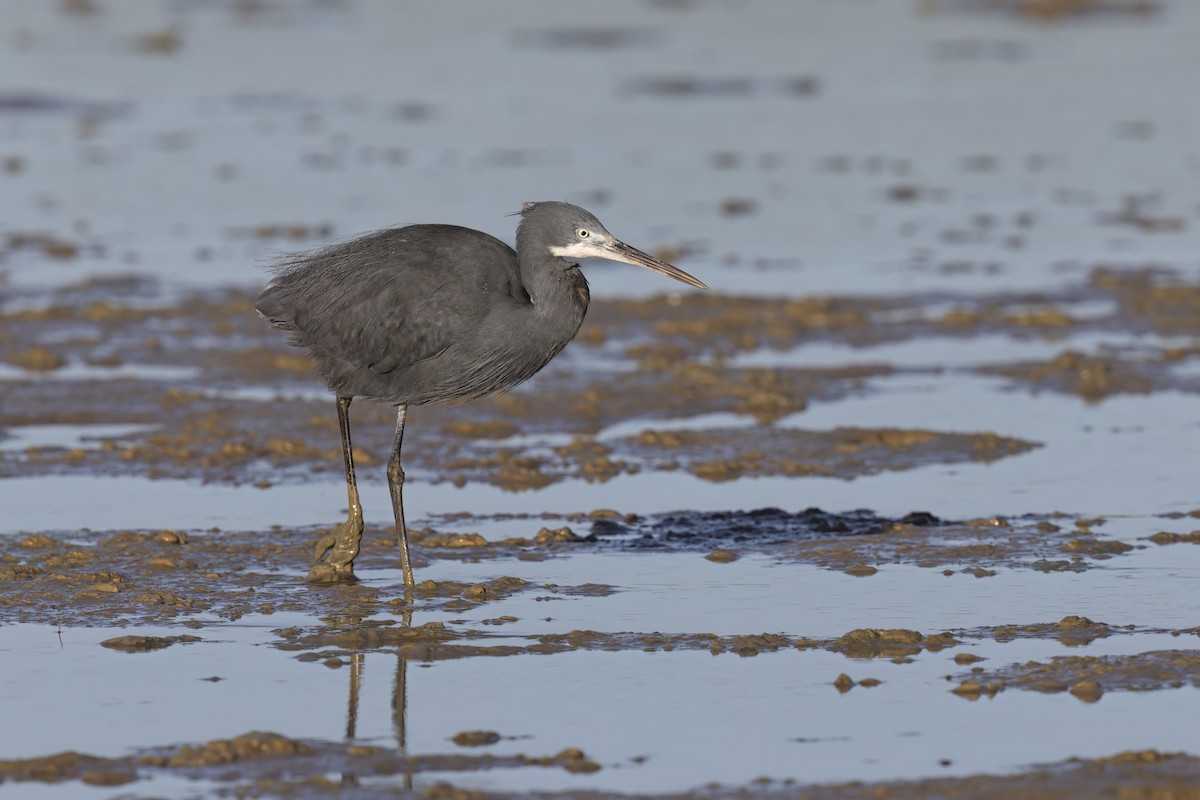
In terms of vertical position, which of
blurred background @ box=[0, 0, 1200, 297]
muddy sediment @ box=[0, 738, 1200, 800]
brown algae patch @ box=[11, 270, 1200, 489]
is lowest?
muddy sediment @ box=[0, 738, 1200, 800]

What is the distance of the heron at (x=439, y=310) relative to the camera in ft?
28.2

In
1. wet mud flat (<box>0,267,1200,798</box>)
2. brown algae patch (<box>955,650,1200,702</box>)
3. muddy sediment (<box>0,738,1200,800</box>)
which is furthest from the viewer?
brown algae patch (<box>955,650,1200,702</box>)

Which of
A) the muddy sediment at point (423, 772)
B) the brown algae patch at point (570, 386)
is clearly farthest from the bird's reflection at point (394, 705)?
the brown algae patch at point (570, 386)

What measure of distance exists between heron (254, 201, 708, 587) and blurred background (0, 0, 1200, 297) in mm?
6964

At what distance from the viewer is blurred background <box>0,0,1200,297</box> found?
1738 centimetres

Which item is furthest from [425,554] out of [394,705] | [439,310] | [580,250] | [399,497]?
[394,705]

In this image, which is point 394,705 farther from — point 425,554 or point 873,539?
point 873,539

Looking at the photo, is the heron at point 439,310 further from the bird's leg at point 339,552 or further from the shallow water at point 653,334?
the shallow water at point 653,334

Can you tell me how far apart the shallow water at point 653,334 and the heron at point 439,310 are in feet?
2.59

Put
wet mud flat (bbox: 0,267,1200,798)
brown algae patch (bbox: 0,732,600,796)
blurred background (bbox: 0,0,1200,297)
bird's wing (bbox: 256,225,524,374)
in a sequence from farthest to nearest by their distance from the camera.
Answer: blurred background (bbox: 0,0,1200,297), bird's wing (bbox: 256,225,524,374), wet mud flat (bbox: 0,267,1200,798), brown algae patch (bbox: 0,732,600,796)

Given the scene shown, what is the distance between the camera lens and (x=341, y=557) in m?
8.84

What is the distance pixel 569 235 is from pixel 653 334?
5.94 meters

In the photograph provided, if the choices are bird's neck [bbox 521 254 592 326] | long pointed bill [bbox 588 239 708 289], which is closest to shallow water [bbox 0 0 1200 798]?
bird's neck [bbox 521 254 592 326]

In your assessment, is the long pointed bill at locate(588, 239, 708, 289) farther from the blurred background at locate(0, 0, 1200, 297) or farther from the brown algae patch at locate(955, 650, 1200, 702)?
the blurred background at locate(0, 0, 1200, 297)
